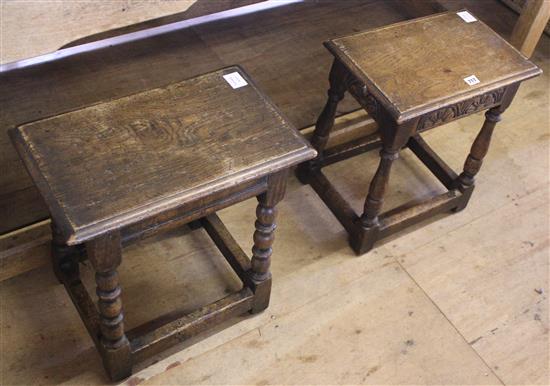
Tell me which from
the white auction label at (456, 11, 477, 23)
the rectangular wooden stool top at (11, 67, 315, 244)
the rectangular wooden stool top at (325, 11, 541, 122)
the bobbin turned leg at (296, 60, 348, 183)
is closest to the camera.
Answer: the rectangular wooden stool top at (11, 67, 315, 244)

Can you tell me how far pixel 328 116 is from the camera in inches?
81.7

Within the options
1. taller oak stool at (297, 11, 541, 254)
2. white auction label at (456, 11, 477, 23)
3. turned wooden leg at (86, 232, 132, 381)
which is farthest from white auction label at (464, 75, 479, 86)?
turned wooden leg at (86, 232, 132, 381)

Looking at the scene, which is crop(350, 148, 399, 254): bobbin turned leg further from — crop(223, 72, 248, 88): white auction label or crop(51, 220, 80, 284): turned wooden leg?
crop(51, 220, 80, 284): turned wooden leg

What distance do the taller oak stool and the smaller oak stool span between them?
1.10 feet

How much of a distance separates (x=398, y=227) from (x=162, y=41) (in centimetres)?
118

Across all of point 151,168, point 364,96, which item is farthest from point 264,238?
point 364,96

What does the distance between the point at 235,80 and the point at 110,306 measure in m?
0.60

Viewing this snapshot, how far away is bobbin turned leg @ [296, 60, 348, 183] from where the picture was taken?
1.92 meters

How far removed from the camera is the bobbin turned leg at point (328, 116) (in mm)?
1925

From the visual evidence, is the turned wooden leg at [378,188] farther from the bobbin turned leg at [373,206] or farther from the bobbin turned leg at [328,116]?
the bobbin turned leg at [328,116]

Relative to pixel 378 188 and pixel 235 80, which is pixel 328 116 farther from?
pixel 235 80

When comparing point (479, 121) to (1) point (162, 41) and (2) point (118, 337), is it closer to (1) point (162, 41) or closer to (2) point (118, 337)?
(1) point (162, 41)

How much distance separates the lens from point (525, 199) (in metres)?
2.37

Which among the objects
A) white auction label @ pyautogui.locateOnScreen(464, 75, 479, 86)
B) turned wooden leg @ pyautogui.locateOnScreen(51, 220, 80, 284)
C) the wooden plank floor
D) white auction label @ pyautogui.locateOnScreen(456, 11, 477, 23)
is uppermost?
white auction label @ pyautogui.locateOnScreen(456, 11, 477, 23)
